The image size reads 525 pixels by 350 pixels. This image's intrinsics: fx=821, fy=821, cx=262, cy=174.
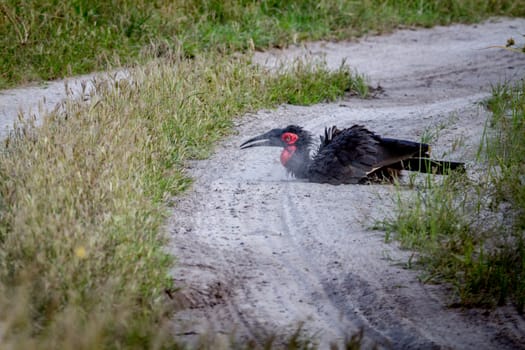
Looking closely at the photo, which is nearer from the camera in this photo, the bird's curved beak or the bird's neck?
the bird's neck

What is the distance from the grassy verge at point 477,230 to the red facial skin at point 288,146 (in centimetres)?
133

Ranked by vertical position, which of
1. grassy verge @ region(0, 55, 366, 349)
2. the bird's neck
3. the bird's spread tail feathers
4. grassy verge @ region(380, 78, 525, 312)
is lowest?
the bird's neck

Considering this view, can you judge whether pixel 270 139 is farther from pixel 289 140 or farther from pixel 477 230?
pixel 477 230

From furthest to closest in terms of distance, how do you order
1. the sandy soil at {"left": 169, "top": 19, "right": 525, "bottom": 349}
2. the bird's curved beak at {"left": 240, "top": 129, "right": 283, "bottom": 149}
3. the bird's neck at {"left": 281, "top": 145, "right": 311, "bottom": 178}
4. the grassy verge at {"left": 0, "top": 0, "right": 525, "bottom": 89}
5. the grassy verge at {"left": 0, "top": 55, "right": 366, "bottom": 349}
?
the grassy verge at {"left": 0, "top": 0, "right": 525, "bottom": 89} → the bird's curved beak at {"left": 240, "top": 129, "right": 283, "bottom": 149} → the bird's neck at {"left": 281, "top": 145, "right": 311, "bottom": 178} → the sandy soil at {"left": 169, "top": 19, "right": 525, "bottom": 349} → the grassy verge at {"left": 0, "top": 55, "right": 366, "bottom": 349}

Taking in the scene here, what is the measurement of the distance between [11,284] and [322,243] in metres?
2.30

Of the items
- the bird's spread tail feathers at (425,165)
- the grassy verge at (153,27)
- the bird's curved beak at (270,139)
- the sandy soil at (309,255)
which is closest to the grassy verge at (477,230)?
the sandy soil at (309,255)

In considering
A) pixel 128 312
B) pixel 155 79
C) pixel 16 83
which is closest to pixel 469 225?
pixel 128 312

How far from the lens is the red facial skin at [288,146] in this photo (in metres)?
7.46

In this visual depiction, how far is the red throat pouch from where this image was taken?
7.45 meters

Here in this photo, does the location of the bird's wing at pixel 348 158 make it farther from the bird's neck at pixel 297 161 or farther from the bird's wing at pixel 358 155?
the bird's neck at pixel 297 161

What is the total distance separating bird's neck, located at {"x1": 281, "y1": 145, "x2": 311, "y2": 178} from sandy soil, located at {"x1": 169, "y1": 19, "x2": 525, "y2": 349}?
0.12 meters

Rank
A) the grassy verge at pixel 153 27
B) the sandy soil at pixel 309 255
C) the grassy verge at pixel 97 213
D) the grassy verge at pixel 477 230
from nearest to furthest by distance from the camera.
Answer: the grassy verge at pixel 97 213 < the sandy soil at pixel 309 255 < the grassy verge at pixel 477 230 < the grassy verge at pixel 153 27

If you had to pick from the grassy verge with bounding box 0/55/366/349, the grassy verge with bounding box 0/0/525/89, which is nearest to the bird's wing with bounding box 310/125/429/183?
the grassy verge with bounding box 0/55/366/349

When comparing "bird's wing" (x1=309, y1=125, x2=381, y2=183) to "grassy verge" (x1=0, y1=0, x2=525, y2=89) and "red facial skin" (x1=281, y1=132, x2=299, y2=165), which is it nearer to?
"red facial skin" (x1=281, y1=132, x2=299, y2=165)
